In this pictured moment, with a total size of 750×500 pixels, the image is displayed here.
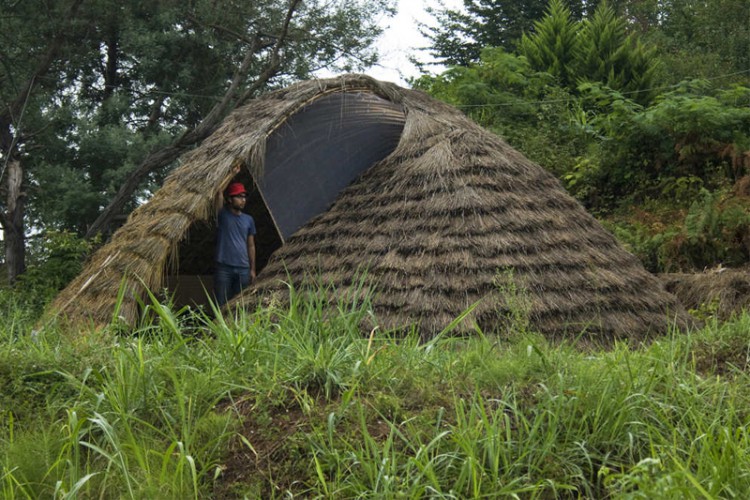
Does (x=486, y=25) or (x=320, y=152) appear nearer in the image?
(x=320, y=152)

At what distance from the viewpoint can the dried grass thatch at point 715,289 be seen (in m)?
8.78

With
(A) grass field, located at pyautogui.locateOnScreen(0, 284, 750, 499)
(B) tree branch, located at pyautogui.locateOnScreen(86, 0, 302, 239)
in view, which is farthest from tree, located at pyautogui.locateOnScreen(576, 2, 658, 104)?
(A) grass field, located at pyautogui.locateOnScreen(0, 284, 750, 499)

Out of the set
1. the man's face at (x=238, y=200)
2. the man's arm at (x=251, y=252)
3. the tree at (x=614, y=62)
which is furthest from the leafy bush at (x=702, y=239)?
the tree at (x=614, y=62)

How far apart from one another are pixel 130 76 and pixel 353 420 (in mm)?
18604

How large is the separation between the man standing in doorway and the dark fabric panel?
0.64 m

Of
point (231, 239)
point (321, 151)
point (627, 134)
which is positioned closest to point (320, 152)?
point (321, 151)

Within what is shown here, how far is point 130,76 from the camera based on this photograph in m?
20.8

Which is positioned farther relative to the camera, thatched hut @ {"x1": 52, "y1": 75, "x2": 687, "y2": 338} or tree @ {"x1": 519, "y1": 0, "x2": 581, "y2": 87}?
tree @ {"x1": 519, "y1": 0, "x2": 581, "y2": 87}

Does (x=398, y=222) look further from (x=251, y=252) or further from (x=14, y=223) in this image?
(x=14, y=223)

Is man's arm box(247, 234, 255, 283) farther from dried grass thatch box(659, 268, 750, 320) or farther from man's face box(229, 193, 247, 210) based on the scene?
dried grass thatch box(659, 268, 750, 320)

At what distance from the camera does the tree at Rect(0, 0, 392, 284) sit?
18.7 meters

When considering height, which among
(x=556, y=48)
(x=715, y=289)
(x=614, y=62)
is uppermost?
(x=556, y=48)

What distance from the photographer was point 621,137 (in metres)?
13.7

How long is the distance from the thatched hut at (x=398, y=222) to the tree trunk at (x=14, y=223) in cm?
1048
